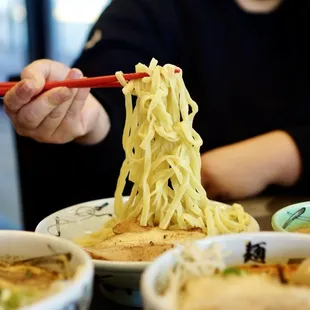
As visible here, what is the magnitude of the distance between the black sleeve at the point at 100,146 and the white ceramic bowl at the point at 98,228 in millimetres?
439

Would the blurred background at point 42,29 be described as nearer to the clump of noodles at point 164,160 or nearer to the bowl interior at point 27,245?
the clump of noodles at point 164,160

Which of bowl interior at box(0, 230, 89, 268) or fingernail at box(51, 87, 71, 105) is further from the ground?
fingernail at box(51, 87, 71, 105)

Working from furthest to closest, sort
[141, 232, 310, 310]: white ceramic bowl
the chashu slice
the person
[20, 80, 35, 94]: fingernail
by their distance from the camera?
the person → [20, 80, 35, 94]: fingernail → the chashu slice → [141, 232, 310, 310]: white ceramic bowl

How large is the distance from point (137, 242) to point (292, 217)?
0.27 meters

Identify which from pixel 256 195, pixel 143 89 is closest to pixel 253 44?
pixel 256 195

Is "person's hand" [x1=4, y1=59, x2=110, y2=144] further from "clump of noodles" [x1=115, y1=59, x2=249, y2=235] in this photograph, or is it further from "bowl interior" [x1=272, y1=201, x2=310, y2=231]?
"bowl interior" [x1=272, y1=201, x2=310, y2=231]

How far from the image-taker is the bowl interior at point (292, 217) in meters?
0.84

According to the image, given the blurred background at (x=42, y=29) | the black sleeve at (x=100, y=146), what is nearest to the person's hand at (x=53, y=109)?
the black sleeve at (x=100, y=146)

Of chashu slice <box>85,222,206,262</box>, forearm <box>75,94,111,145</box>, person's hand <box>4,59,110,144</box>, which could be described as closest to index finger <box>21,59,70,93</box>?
person's hand <box>4,59,110,144</box>

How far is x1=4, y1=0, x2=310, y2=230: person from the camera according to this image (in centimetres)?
146

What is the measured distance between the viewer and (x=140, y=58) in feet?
5.20

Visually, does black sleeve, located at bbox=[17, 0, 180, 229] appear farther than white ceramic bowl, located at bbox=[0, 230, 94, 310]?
Yes

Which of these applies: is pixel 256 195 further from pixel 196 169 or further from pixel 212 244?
pixel 212 244

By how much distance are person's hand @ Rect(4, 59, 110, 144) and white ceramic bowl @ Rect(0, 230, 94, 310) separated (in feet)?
1.27
